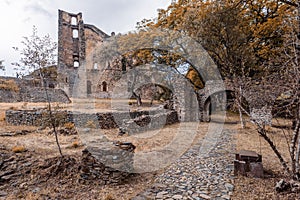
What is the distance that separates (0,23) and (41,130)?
4.71 m

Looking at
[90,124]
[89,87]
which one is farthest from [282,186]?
[89,87]

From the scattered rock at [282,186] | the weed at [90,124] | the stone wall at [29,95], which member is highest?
the stone wall at [29,95]

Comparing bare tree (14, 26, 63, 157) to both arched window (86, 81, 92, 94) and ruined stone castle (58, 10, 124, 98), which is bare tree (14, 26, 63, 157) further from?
arched window (86, 81, 92, 94)

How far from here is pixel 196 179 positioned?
154 inches

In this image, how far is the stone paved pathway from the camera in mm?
3330

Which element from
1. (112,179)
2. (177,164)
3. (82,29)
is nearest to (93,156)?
(112,179)

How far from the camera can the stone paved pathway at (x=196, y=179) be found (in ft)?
10.9

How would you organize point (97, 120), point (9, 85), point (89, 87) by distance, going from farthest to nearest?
point (89, 87)
point (9, 85)
point (97, 120)

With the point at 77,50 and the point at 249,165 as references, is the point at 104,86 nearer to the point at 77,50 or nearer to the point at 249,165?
the point at 77,50

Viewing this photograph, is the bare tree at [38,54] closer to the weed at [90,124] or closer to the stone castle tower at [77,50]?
the weed at [90,124]

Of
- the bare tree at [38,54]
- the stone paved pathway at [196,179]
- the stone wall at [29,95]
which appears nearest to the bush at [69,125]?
the bare tree at [38,54]

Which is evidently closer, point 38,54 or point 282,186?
point 282,186

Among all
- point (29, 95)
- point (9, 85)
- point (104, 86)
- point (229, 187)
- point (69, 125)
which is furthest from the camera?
point (104, 86)

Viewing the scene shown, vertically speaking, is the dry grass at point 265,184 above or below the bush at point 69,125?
below
